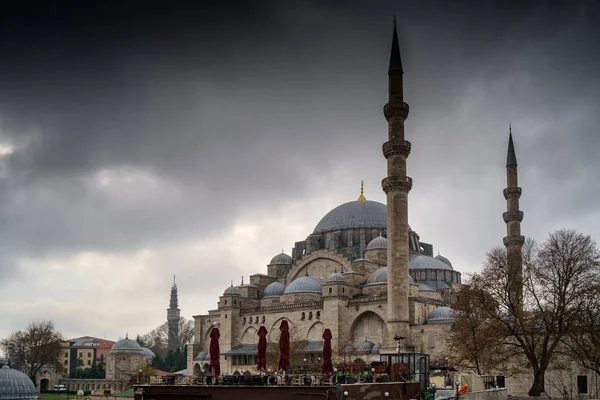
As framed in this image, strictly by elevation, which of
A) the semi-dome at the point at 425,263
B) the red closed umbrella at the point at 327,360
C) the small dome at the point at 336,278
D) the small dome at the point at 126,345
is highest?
the semi-dome at the point at 425,263

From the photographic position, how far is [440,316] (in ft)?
144

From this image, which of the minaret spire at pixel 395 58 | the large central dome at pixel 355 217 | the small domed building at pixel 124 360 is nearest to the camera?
the minaret spire at pixel 395 58

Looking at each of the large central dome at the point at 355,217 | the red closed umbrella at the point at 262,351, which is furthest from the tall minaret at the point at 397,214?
the large central dome at the point at 355,217

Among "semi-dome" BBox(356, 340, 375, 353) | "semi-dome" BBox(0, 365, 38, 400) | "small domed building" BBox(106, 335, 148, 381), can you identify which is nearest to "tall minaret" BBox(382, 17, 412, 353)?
"semi-dome" BBox(356, 340, 375, 353)

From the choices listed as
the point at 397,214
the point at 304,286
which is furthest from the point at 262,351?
the point at 304,286

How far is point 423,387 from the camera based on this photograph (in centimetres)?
2244

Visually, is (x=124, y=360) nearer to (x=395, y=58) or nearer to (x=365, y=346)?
(x=365, y=346)

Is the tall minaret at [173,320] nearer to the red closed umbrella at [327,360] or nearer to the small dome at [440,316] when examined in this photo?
the small dome at [440,316]

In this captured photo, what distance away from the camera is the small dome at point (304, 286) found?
5278 centimetres

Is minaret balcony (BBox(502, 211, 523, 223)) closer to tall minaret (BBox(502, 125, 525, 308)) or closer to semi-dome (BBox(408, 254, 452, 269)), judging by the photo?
tall minaret (BBox(502, 125, 525, 308))

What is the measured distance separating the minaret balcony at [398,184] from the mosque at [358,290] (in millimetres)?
58

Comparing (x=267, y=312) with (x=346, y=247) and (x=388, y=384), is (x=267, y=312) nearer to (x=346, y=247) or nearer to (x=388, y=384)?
(x=346, y=247)

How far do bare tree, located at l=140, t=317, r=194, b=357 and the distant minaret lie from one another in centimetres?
106

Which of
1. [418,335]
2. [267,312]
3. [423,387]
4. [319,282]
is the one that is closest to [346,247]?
[319,282]
